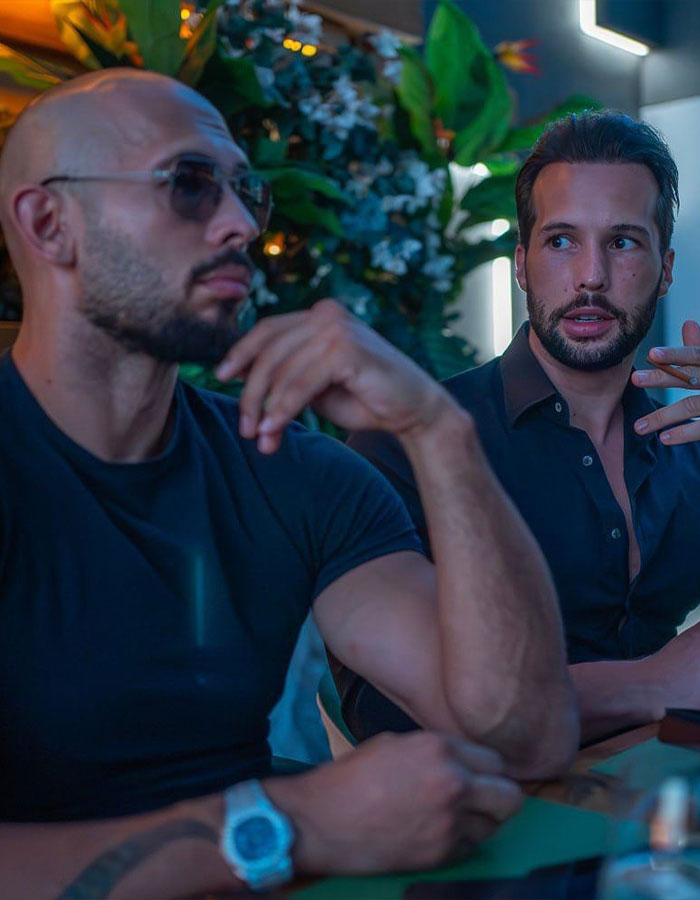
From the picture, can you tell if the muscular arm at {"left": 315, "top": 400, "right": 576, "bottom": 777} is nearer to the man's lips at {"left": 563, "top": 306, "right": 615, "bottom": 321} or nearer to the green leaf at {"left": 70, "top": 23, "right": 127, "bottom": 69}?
the man's lips at {"left": 563, "top": 306, "right": 615, "bottom": 321}

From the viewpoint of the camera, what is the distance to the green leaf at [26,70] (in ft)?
8.28

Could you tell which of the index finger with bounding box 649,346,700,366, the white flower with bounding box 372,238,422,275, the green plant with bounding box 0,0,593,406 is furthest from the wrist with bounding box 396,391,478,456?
the white flower with bounding box 372,238,422,275

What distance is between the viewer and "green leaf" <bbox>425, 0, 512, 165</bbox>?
12.0ft

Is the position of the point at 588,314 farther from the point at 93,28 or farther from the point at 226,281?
the point at 93,28

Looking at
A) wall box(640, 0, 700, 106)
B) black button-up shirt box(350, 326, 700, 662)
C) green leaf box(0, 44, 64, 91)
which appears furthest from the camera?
wall box(640, 0, 700, 106)

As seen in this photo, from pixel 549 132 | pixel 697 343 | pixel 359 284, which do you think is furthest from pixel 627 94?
pixel 697 343

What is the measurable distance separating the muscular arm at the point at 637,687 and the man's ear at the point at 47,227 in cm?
89

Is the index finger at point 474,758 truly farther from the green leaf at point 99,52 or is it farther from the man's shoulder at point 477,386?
the green leaf at point 99,52

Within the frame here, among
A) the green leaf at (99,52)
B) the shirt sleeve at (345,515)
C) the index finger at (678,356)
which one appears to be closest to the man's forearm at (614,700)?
the shirt sleeve at (345,515)

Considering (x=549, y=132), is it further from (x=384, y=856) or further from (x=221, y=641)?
(x=384, y=856)

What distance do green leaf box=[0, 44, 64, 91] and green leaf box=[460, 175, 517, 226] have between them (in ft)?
5.11

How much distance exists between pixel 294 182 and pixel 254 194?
1496mm

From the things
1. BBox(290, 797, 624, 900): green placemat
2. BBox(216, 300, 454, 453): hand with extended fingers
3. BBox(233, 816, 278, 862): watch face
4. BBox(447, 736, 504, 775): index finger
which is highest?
BBox(216, 300, 454, 453): hand with extended fingers

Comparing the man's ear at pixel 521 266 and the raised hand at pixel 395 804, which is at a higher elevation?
the man's ear at pixel 521 266
